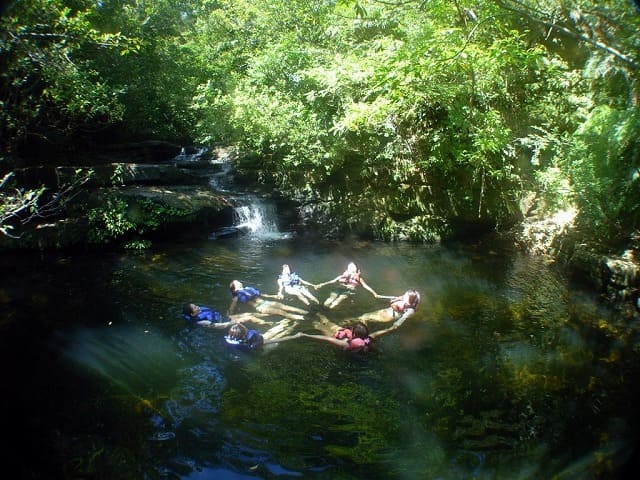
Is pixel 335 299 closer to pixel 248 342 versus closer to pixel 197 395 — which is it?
pixel 248 342

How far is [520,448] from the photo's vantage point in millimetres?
4633

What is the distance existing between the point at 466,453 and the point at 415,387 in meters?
1.35

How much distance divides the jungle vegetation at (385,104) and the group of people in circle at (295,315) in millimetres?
4046

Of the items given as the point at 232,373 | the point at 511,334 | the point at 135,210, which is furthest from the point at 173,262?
the point at 511,334

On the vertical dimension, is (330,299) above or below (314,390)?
below

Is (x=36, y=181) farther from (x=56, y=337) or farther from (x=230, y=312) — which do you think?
(x=230, y=312)

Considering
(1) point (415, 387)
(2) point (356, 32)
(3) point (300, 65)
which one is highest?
(2) point (356, 32)

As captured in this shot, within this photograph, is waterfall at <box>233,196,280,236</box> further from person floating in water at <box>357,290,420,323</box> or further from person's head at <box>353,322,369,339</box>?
person's head at <box>353,322,369,339</box>

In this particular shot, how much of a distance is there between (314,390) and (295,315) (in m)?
2.46

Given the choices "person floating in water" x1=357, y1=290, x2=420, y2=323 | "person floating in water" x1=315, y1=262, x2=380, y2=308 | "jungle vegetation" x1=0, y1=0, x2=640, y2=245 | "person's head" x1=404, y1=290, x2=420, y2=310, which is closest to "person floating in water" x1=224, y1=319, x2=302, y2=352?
"person floating in water" x1=357, y1=290, x2=420, y2=323

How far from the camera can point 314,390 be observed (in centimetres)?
579

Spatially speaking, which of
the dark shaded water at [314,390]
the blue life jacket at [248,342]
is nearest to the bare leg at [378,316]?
the dark shaded water at [314,390]

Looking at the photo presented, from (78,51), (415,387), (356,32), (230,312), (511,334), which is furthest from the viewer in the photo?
(356,32)

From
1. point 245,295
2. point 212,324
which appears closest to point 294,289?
point 245,295
